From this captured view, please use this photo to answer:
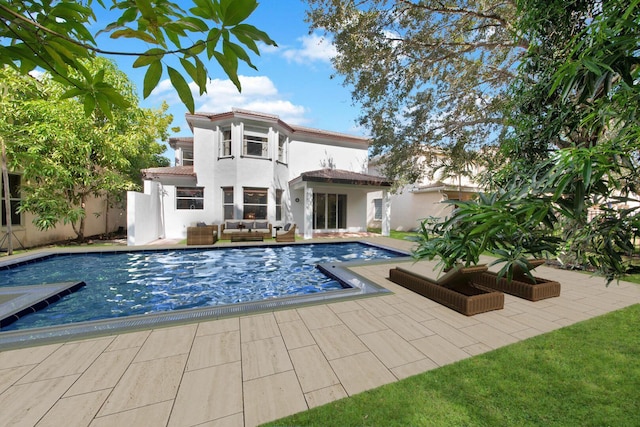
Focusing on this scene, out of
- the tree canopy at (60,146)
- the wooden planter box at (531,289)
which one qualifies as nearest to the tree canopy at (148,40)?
the wooden planter box at (531,289)

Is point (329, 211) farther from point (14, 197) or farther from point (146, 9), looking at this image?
point (146, 9)

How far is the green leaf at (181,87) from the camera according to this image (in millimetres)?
1024

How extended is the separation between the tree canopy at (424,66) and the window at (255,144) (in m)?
6.00

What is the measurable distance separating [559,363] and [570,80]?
3.57 metres

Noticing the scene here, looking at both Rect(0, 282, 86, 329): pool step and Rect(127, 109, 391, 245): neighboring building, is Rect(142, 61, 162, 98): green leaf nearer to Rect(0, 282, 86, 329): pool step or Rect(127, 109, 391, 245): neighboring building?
Rect(0, 282, 86, 329): pool step

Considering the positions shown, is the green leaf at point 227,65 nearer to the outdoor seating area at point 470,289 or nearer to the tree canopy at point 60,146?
the outdoor seating area at point 470,289

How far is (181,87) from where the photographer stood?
1.05 meters

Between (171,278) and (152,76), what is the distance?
26.6 ft

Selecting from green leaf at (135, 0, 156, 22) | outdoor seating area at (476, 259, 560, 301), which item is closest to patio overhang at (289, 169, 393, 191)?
outdoor seating area at (476, 259, 560, 301)

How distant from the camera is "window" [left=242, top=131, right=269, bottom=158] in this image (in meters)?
15.3

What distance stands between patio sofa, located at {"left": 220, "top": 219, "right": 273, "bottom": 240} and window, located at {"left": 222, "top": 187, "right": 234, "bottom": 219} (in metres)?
0.85

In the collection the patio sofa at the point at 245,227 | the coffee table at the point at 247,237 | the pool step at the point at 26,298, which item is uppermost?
the patio sofa at the point at 245,227

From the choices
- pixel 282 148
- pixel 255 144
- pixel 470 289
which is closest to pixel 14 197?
pixel 255 144

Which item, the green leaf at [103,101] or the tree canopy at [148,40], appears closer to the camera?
the tree canopy at [148,40]
